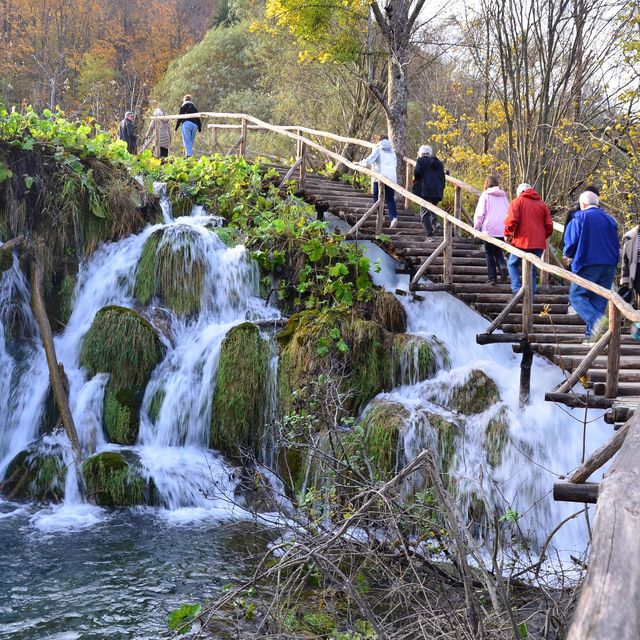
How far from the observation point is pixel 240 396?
11039mm

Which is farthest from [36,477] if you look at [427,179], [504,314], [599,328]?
[427,179]

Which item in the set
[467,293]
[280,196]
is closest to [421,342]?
[467,293]

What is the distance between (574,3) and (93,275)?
8605 millimetres

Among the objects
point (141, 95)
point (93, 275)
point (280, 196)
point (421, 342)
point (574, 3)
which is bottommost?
point (421, 342)

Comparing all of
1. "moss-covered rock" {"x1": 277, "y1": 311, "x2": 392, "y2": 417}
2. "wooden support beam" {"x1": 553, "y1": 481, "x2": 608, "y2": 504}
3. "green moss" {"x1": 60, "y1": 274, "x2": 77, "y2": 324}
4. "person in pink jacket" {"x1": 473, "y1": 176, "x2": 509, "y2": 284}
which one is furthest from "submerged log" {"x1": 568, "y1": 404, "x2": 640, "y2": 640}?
"green moss" {"x1": 60, "y1": 274, "x2": 77, "y2": 324}

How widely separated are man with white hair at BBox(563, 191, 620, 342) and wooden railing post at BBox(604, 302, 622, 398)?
5.70ft

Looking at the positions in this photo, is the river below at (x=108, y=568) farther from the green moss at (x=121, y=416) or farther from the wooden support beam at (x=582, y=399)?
the wooden support beam at (x=582, y=399)

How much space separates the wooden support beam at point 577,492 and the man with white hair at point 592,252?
364 cm

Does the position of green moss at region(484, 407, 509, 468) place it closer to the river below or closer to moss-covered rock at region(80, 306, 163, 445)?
the river below

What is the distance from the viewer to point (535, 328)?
33.9ft

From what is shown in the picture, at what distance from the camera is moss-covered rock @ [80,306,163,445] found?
1140cm

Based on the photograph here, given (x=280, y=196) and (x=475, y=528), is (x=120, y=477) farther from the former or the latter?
(x=280, y=196)

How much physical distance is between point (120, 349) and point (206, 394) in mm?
1302

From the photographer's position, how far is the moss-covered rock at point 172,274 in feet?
41.4
